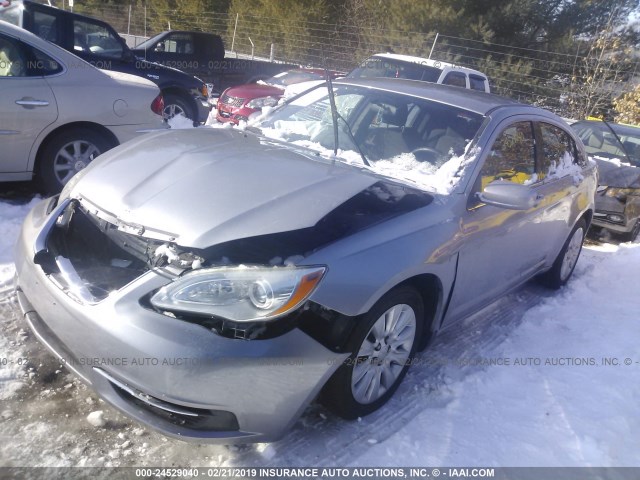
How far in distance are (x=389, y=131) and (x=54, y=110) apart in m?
3.13

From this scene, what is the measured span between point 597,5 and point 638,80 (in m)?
6.85

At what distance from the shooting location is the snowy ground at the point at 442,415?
251 centimetres

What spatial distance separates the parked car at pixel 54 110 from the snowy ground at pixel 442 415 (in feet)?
3.63

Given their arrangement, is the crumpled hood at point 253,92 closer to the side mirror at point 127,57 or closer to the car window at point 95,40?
the side mirror at point 127,57

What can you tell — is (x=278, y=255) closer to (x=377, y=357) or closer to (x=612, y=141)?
(x=377, y=357)

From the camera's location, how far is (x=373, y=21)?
2183 cm

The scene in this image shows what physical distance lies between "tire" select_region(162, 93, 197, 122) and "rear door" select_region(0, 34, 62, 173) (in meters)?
4.42

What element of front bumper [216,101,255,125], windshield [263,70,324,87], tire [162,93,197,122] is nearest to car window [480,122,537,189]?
front bumper [216,101,255,125]

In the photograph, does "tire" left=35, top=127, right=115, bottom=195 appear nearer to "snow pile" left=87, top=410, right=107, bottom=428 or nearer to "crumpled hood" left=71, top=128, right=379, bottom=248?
"crumpled hood" left=71, top=128, right=379, bottom=248

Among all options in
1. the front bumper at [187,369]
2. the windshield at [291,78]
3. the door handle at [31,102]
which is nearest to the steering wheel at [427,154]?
the front bumper at [187,369]

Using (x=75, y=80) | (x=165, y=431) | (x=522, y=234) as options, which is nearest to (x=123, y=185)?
(x=165, y=431)

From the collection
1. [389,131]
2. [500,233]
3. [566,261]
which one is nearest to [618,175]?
[566,261]

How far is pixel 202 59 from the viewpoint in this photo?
13508mm

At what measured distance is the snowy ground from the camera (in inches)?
98.7
